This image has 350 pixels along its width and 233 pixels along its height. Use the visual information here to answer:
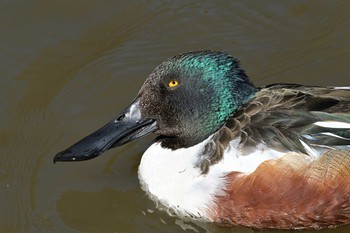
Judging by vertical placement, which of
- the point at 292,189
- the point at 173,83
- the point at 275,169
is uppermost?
the point at 173,83

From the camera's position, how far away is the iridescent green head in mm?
5191

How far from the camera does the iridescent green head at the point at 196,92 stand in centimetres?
519

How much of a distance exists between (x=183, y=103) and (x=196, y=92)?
114 mm

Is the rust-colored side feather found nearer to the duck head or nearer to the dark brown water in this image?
the dark brown water

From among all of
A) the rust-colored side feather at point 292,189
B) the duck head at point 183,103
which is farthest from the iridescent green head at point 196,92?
the rust-colored side feather at point 292,189

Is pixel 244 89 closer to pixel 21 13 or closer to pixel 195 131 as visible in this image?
pixel 195 131

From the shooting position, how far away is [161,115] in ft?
17.4

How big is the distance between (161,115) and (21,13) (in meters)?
2.42

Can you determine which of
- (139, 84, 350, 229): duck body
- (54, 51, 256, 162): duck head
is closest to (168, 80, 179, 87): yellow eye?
(54, 51, 256, 162): duck head

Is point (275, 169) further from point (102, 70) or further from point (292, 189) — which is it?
point (102, 70)

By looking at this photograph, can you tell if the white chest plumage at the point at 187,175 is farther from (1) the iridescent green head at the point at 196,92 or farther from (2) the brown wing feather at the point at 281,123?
(1) the iridescent green head at the point at 196,92

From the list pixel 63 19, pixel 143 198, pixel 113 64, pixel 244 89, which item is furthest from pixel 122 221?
pixel 63 19

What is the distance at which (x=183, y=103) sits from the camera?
525 cm

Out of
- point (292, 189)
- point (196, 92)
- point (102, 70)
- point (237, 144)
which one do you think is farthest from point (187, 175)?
point (102, 70)
